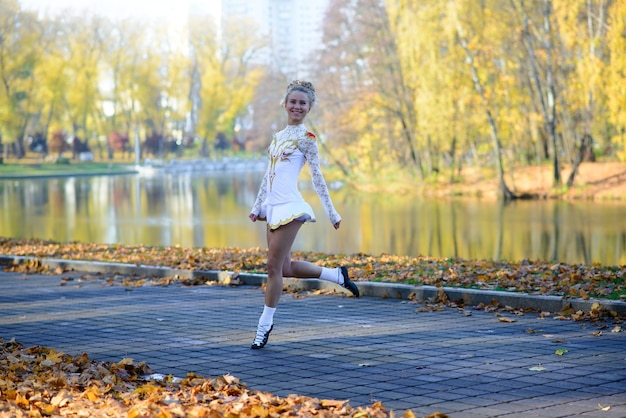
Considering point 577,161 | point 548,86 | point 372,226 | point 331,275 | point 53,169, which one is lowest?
point 372,226

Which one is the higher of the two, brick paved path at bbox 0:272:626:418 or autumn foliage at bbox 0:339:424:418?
autumn foliage at bbox 0:339:424:418

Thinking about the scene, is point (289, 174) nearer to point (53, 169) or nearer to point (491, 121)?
point (491, 121)

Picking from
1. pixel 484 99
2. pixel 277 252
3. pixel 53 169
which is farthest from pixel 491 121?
pixel 53 169

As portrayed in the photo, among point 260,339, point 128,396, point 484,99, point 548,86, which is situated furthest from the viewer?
point 484,99

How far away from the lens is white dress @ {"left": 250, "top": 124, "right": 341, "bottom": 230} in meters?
7.76

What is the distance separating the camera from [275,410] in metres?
5.31

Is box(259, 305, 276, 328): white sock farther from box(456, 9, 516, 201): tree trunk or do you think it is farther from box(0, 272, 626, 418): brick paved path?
box(456, 9, 516, 201): tree trunk

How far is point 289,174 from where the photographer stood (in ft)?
25.7

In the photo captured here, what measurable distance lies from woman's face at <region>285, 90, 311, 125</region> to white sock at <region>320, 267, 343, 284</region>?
4.92 ft

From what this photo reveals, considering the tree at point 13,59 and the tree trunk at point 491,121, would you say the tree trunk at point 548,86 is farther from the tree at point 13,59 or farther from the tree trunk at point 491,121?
the tree at point 13,59

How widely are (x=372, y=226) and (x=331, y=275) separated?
71.7 feet

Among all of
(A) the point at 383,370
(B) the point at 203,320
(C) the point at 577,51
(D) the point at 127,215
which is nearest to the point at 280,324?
(B) the point at 203,320

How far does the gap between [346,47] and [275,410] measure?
170 ft


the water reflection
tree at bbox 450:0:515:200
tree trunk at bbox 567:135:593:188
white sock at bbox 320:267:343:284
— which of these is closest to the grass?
the water reflection
